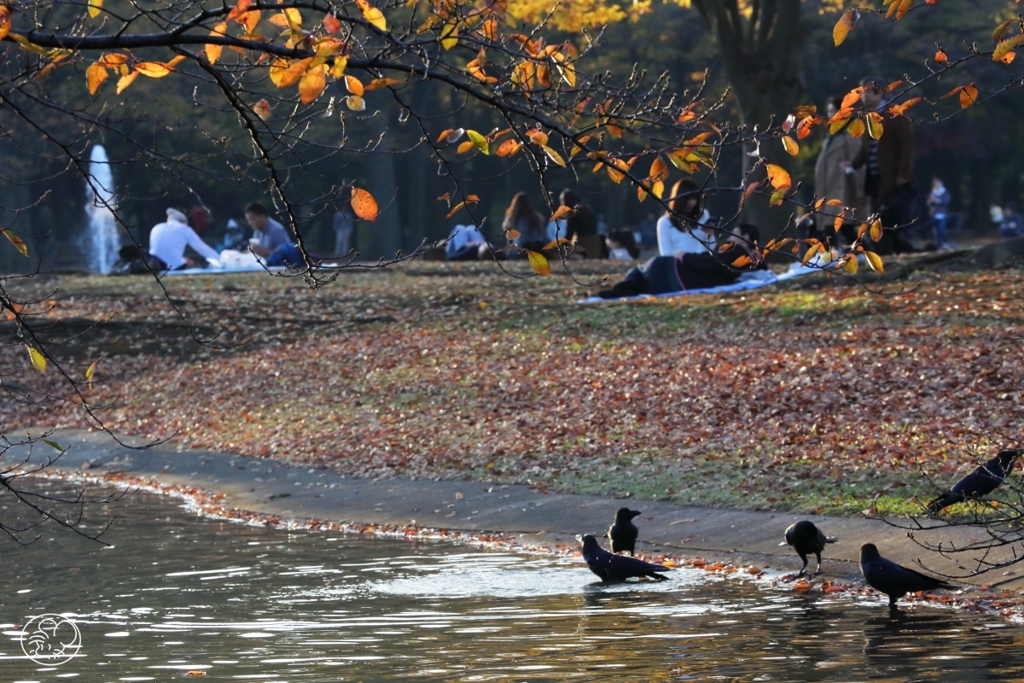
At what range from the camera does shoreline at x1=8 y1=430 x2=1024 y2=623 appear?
391 inches

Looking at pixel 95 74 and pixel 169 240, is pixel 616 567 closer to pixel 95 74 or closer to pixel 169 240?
pixel 95 74

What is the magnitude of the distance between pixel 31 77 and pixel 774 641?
4502 mm

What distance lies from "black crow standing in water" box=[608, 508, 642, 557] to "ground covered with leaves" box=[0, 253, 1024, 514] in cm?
164

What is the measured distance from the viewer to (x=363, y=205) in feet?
18.0

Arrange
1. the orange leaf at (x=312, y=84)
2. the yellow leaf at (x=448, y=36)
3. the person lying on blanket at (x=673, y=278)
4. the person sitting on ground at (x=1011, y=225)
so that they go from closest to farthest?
the orange leaf at (x=312, y=84), the yellow leaf at (x=448, y=36), the person lying on blanket at (x=673, y=278), the person sitting on ground at (x=1011, y=225)

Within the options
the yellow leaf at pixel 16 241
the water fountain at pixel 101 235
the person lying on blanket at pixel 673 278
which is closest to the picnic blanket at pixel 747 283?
the person lying on blanket at pixel 673 278

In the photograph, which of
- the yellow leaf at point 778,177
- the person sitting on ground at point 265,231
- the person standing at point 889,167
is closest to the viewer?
the yellow leaf at point 778,177

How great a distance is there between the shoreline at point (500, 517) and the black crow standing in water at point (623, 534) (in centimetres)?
27

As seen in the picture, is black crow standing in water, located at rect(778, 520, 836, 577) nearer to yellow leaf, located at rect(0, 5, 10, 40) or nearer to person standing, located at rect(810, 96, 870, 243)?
yellow leaf, located at rect(0, 5, 10, 40)

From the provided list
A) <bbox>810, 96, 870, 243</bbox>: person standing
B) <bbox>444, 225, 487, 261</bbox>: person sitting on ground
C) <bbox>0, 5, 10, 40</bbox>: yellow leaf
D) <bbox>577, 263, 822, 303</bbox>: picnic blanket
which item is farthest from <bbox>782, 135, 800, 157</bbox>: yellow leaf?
<bbox>444, 225, 487, 261</bbox>: person sitting on ground

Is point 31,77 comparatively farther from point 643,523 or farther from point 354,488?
point 354,488

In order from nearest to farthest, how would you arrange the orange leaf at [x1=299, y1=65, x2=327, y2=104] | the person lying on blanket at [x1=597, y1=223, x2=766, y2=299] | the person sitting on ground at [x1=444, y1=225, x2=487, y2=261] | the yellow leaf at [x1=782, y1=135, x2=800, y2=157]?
the orange leaf at [x1=299, y1=65, x2=327, y2=104], the yellow leaf at [x1=782, y1=135, x2=800, y2=157], the person lying on blanket at [x1=597, y1=223, x2=766, y2=299], the person sitting on ground at [x1=444, y1=225, x2=487, y2=261]

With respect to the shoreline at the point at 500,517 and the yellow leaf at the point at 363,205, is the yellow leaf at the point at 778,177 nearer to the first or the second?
the yellow leaf at the point at 363,205

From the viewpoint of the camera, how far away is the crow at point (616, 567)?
953 cm
